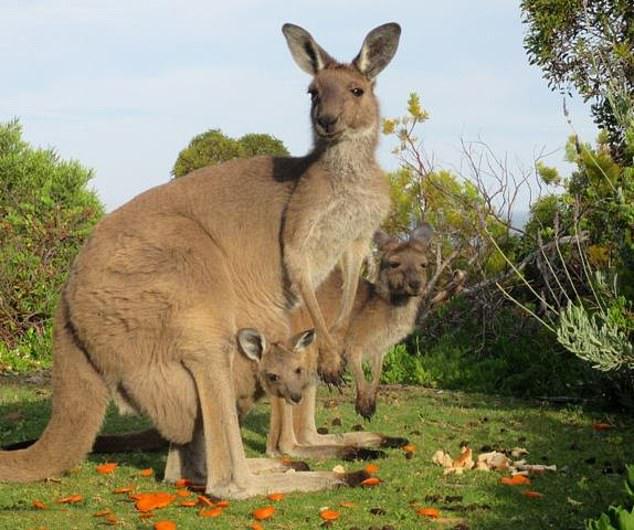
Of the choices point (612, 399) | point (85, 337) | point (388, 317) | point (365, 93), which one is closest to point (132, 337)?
point (85, 337)

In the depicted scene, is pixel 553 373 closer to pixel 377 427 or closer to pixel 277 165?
pixel 377 427

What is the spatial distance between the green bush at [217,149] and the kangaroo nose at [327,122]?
40.8 ft

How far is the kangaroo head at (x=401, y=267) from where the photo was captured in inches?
314

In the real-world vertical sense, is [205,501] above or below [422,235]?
below

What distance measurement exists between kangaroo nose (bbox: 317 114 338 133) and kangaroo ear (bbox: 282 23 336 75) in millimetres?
473

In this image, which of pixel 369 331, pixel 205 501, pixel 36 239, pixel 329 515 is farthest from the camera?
pixel 36 239

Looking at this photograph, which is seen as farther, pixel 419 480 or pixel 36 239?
pixel 36 239

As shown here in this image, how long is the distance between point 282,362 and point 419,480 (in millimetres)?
1071

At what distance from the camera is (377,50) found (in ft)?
21.2

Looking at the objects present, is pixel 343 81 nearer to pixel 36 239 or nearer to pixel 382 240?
pixel 382 240

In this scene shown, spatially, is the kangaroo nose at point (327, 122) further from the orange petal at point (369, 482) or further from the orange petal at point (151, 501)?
the orange petal at point (151, 501)

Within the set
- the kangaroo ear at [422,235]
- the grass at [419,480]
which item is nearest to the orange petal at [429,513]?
the grass at [419,480]

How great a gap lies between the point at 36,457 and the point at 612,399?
4.90m

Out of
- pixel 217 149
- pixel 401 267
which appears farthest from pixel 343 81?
pixel 217 149
